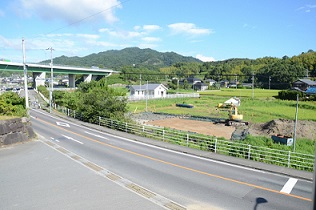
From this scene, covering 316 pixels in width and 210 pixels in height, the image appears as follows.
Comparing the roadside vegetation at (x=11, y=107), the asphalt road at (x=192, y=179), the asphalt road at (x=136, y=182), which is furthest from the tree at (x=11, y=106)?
the asphalt road at (x=192, y=179)

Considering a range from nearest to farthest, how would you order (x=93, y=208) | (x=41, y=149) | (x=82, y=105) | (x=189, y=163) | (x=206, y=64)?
(x=93, y=208) < (x=189, y=163) < (x=41, y=149) < (x=82, y=105) < (x=206, y=64)

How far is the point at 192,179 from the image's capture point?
11047 millimetres

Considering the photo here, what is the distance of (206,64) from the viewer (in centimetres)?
18038

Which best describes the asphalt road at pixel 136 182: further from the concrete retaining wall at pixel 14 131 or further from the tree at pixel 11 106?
the tree at pixel 11 106

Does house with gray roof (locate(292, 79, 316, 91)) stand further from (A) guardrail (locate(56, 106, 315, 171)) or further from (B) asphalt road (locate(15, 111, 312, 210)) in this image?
(B) asphalt road (locate(15, 111, 312, 210))

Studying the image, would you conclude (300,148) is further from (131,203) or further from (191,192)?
(131,203)

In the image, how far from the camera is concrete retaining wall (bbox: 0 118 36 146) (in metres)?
16.3

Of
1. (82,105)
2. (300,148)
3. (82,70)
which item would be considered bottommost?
(300,148)

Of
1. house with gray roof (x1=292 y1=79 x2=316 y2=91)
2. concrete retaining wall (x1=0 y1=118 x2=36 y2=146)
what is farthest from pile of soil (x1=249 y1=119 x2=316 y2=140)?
house with gray roof (x1=292 y1=79 x2=316 y2=91)

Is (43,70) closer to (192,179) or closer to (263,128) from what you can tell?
(263,128)

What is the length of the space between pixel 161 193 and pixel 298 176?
6617 mm

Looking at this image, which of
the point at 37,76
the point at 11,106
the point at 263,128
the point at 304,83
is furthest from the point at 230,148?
the point at 37,76

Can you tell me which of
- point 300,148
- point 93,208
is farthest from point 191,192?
point 300,148

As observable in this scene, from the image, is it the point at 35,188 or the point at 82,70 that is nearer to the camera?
the point at 35,188
